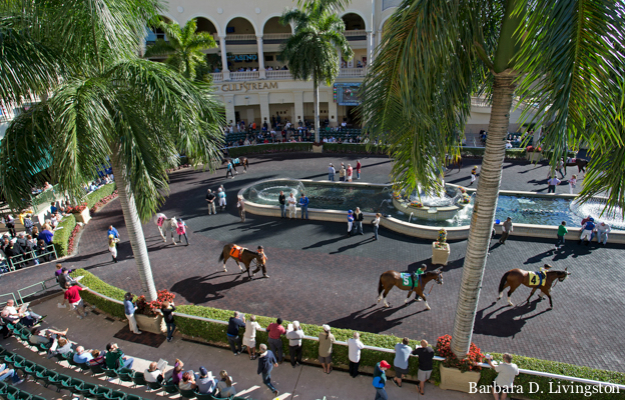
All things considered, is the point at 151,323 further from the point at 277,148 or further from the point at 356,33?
the point at 356,33

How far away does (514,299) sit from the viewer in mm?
12719

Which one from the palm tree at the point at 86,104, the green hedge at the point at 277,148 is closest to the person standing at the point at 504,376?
the palm tree at the point at 86,104

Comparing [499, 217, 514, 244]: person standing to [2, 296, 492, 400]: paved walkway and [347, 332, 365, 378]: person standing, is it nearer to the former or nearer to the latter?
[2, 296, 492, 400]: paved walkway

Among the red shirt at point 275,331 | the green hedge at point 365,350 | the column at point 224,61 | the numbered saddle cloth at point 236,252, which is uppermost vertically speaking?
the column at point 224,61

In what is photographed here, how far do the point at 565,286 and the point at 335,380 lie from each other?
9281mm

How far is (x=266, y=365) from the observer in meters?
8.93

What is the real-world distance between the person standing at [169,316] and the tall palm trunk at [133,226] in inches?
35.8

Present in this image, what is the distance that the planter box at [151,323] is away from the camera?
1124 centimetres

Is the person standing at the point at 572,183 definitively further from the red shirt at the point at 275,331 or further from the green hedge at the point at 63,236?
the green hedge at the point at 63,236

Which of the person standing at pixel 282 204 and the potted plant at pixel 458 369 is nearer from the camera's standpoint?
the potted plant at pixel 458 369

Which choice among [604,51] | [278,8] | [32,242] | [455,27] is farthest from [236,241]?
[278,8]

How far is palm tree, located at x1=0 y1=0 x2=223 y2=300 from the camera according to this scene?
7465mm

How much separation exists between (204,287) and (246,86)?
1218 inches

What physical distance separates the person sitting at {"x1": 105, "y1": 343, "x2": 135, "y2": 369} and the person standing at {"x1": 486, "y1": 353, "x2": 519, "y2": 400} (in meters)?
8.57
